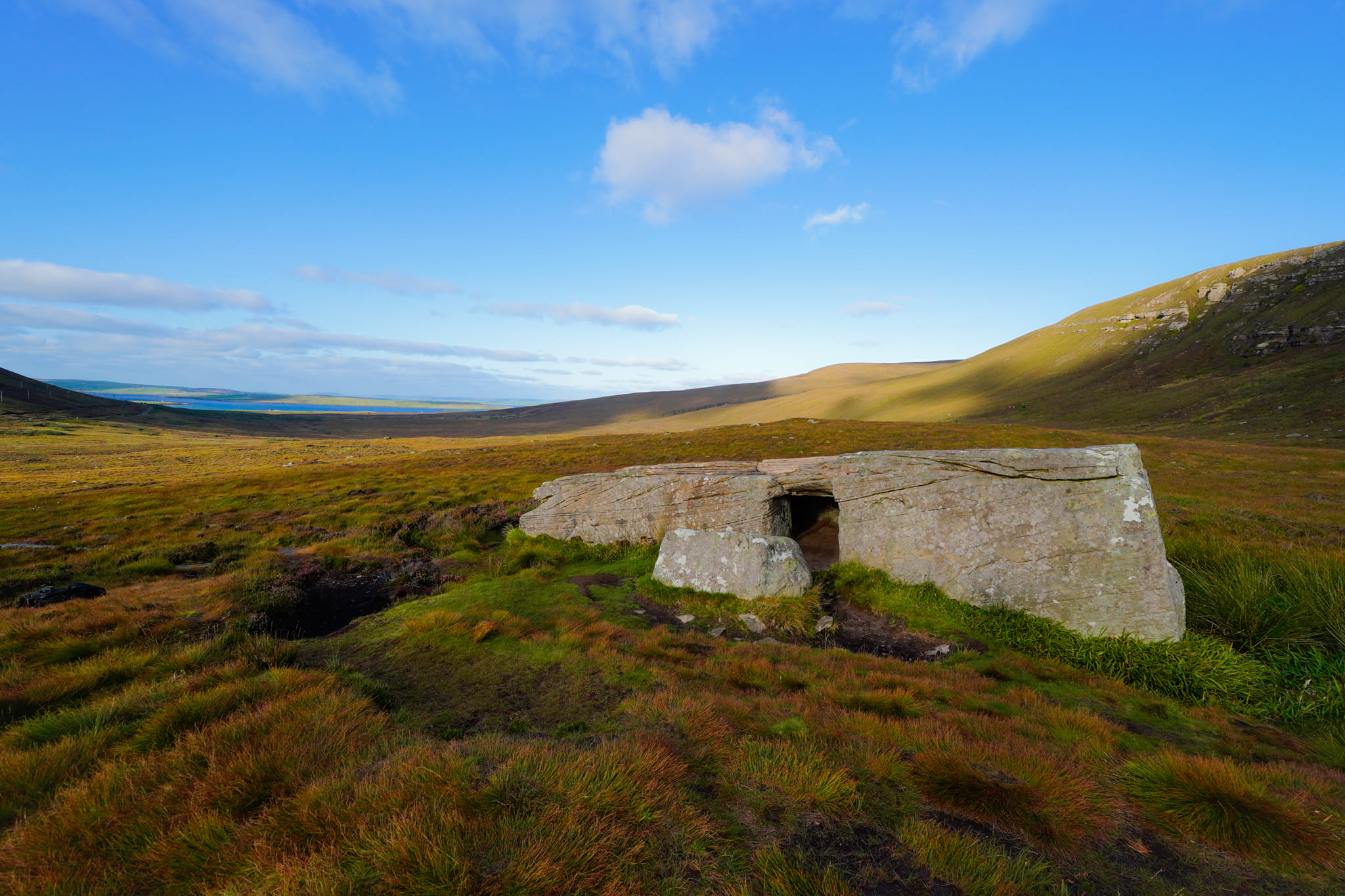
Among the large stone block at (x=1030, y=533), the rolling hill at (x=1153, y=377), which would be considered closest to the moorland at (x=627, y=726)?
the large stone block at (x=1030, y=533)

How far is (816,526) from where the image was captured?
16969 millimetres

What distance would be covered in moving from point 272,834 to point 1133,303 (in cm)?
20899

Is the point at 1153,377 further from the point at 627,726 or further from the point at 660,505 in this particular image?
the point at 627,726

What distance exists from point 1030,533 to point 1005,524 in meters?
0.49

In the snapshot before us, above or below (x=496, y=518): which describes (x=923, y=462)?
above

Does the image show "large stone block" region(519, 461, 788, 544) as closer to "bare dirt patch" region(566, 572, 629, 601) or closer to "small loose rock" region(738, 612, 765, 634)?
"bare dirt patch" region(566, 572, 629, 601)

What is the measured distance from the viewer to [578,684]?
7242 mm

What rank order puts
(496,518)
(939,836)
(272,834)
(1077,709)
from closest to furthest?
1. (272,834)
2. (939,836)
3. (1077,709)
4. (496,518)

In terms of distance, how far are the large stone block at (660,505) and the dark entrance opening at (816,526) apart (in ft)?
4.28

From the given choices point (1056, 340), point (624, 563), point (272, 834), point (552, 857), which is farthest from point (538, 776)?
point (1056, 340)

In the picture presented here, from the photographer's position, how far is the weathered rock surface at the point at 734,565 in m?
11.5

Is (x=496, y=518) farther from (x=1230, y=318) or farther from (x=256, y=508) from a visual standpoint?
(x=1230, y=318)

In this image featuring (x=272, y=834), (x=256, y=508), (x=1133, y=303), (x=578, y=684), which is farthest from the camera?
(x=1133, y=303)

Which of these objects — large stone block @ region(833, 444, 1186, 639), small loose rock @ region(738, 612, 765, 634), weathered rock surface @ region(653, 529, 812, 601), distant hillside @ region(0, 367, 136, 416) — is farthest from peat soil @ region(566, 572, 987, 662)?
distant hillside @ region(0, 367, 136, 416)
